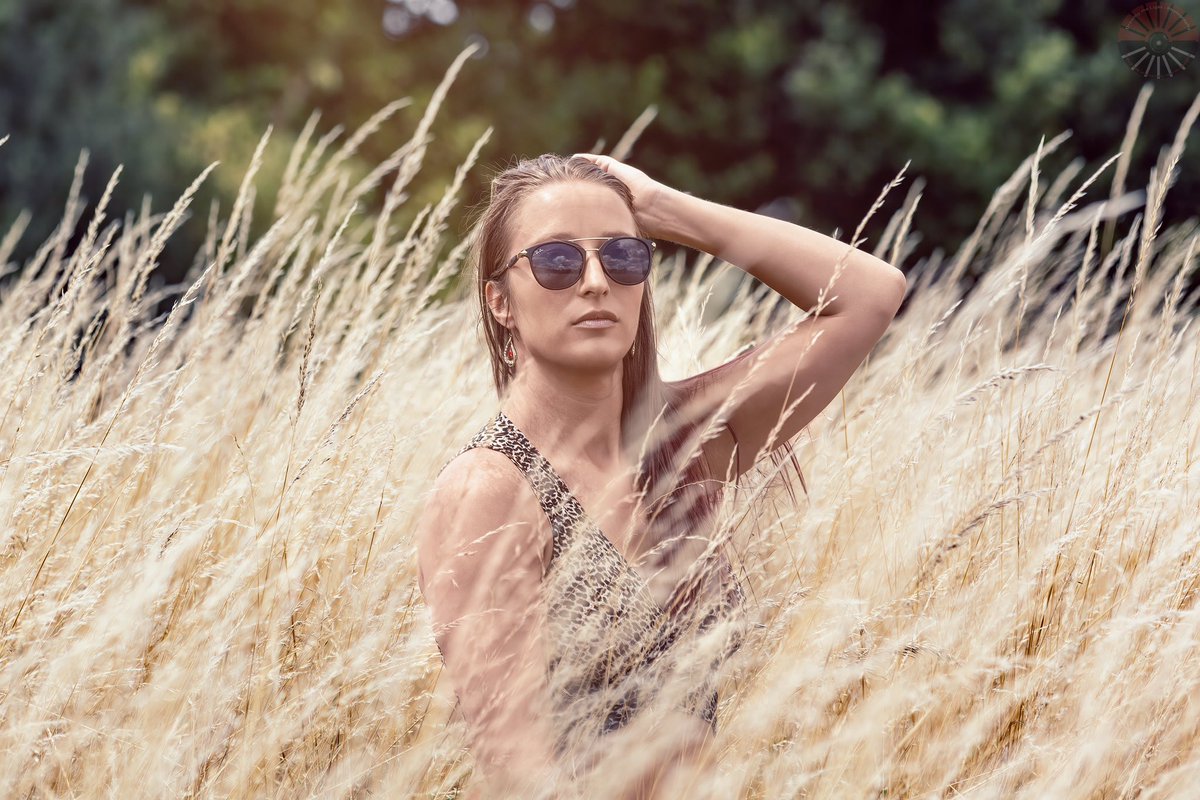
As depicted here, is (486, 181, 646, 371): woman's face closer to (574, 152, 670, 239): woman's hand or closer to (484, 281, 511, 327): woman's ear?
(484, 281, 511, 327): woman's ear

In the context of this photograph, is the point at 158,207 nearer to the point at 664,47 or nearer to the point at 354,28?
the point at 354,28

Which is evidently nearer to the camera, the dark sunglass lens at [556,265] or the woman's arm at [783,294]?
the dark sunglass lens at [556,265]

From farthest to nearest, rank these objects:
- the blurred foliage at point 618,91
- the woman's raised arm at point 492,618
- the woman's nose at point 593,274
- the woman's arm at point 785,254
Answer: the blurred foliage at point 618,91
the woman's arm at point 785,254
the woman's nose at point 593,274
the woman's raised arm at point 492,618

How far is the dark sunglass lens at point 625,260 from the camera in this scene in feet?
6.35

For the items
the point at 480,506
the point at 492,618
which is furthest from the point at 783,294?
the point at 492,618

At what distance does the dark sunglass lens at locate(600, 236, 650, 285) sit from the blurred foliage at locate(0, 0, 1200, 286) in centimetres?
960

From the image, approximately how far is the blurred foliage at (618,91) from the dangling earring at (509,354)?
9345 mm

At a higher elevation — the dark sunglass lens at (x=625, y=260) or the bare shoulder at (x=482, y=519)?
the dark sunglass lens at (x=625, y=260)

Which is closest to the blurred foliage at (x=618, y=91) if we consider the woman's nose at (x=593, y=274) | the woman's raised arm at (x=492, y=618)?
the woman's nose at (x=593, y=274)

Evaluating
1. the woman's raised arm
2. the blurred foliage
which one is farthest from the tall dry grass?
the blurred foliage

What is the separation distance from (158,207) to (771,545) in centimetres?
972

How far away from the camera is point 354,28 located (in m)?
15.0

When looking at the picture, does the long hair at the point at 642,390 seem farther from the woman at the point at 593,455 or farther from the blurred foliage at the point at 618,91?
the blurred foliage at the point at 618,91

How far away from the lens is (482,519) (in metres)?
1.75
